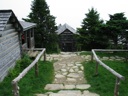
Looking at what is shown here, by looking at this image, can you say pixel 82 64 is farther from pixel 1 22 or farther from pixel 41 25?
pixel 41 25

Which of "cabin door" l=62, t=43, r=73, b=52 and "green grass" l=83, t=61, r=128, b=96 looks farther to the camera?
"cabin door" l=62, t=43, r=73, b=52

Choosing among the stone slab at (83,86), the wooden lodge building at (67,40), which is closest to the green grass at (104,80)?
the stone slab at (83,86)

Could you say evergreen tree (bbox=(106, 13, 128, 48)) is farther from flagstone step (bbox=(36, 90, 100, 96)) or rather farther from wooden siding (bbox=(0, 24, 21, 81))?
flagstone step (bbox=(36, 90, 100, 96))

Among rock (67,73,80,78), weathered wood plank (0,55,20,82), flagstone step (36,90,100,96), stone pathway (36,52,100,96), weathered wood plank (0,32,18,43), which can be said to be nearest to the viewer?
flagstone step (36,90,100,96)

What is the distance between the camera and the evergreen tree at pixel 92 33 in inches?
595

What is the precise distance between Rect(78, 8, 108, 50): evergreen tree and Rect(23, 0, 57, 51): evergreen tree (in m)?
3.20

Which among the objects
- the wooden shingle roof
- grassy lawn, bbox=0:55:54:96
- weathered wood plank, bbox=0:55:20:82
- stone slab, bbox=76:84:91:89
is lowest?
stone slab, bbox=76:84:91:89

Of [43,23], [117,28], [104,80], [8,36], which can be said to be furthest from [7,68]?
[43,23]

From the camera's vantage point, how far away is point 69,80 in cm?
823

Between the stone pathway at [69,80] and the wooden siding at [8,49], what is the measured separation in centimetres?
232

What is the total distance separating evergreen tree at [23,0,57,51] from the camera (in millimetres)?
19812

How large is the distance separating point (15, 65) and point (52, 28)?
35.0ft

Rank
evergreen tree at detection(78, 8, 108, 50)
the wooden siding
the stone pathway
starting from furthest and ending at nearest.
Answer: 1. evergreen tree at detection(78, 8, 108, 50)
2. the wooden siding
3. the stone pathway

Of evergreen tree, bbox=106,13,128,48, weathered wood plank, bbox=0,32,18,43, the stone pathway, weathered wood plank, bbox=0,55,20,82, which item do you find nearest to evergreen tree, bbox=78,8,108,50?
evergreen tree, bbox=106,13,128,48
